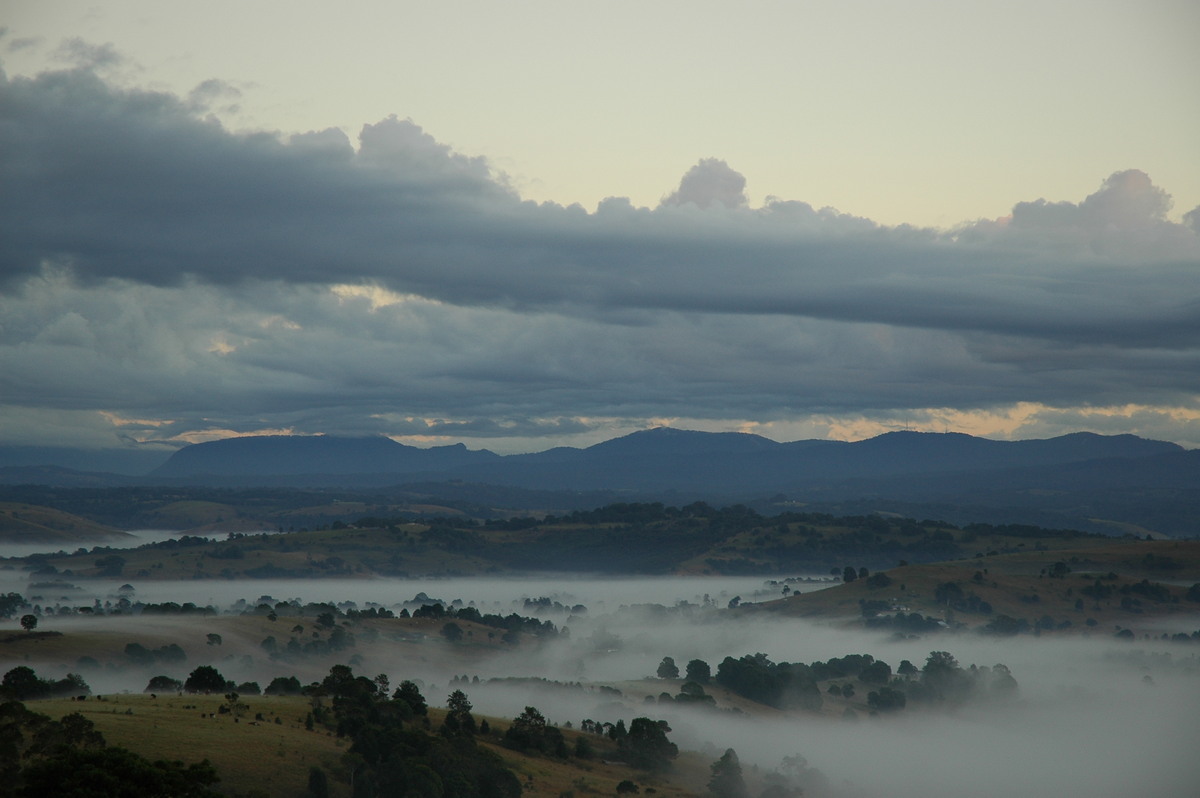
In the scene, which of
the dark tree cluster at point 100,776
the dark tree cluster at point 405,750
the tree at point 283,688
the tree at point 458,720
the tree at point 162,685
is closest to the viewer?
the dark tree cluster at point 100,776

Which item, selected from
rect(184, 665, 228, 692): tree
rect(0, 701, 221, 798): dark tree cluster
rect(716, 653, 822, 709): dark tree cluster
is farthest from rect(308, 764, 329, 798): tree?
rect(716, 653, 822, 709): dark tree cluster

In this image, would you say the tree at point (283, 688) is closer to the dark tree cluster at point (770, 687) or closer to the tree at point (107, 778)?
the tree at point (107, 778)

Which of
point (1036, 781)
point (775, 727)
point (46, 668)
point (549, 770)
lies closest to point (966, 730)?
point (1036, 781)

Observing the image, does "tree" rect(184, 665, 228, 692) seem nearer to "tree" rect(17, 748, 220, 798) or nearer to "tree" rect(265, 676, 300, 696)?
"tree" rect(265, 676, 300, 696)

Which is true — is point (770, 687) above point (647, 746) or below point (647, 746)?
below

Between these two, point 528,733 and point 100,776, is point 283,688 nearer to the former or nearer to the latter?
point 528,733

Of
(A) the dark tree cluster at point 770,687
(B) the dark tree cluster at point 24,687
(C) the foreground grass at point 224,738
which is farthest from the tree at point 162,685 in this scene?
(A) the dark tree cluster at point 770,687

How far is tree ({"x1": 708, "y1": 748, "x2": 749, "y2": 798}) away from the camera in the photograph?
11369 centimetres

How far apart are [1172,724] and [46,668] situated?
193264 millimetres

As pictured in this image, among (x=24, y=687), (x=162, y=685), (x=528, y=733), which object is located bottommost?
(x=528, y=733)

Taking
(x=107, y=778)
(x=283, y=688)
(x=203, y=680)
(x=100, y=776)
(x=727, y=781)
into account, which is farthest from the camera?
(x=283, y=688)

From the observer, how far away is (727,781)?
4530 inches

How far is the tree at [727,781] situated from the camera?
114 m

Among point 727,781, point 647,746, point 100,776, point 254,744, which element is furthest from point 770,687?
point 100,776
